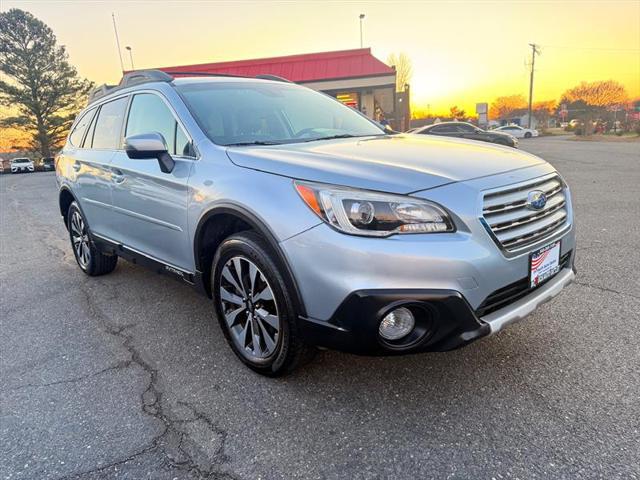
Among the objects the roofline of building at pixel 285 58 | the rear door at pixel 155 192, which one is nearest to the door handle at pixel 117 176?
the rear door at pixel 155 192

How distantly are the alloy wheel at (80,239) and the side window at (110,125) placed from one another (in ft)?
2.99

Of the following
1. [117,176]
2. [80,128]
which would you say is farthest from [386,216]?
[80,128]

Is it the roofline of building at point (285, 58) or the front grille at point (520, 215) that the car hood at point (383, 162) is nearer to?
the front grille at point (520, 215)

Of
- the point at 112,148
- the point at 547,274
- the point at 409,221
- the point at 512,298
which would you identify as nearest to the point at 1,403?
the point at 112,148

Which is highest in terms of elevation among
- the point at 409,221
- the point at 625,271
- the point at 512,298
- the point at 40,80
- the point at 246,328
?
the point at 40,80

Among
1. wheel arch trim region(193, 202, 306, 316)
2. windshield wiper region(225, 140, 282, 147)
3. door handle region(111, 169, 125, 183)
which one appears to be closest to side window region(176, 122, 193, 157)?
windshield wiper region(225, 140, 282, 147)

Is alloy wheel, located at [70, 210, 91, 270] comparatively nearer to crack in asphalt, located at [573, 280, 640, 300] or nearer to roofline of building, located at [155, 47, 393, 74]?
crack in asphalt, located at [573, 280, 640, 300]

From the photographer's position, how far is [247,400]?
2.49 meters

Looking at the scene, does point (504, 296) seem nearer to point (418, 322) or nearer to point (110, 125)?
point (418, 322)

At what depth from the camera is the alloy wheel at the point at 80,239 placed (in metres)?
4.73

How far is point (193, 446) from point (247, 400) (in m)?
0.40

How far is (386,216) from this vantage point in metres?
2.06

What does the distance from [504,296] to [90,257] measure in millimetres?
4095

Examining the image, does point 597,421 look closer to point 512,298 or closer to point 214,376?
point 512,298
